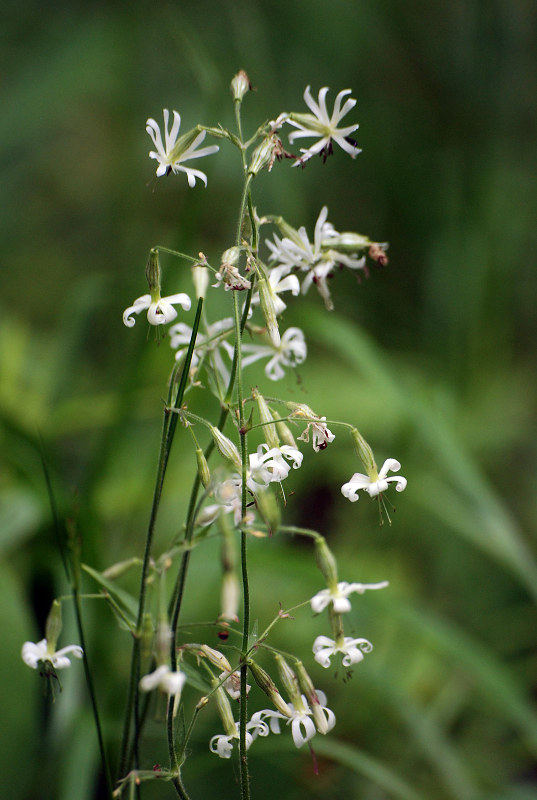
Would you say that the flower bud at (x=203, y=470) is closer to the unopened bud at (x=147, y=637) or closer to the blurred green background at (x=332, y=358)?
the unopened bud at (x=147, y=637)

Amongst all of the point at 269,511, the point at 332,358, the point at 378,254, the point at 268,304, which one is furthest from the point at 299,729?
the point at 332,358

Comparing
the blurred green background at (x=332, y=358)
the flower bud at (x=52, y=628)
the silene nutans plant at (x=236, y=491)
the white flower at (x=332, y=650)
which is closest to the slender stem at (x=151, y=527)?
the silene nutans plant at (x=236, y=491)

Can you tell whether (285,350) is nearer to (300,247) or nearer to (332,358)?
(300,247)

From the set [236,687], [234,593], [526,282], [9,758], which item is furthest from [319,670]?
[526,282]

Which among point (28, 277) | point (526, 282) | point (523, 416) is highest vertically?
point (28, 277)

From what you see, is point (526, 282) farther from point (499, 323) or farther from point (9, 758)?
point (9, 758)

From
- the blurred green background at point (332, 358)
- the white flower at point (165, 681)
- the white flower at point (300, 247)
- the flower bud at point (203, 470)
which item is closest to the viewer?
the white flower at point (165, 681)

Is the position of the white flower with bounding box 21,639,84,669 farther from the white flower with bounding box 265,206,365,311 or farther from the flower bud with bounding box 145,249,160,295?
the white flower with bounding box 265,206,365,311
